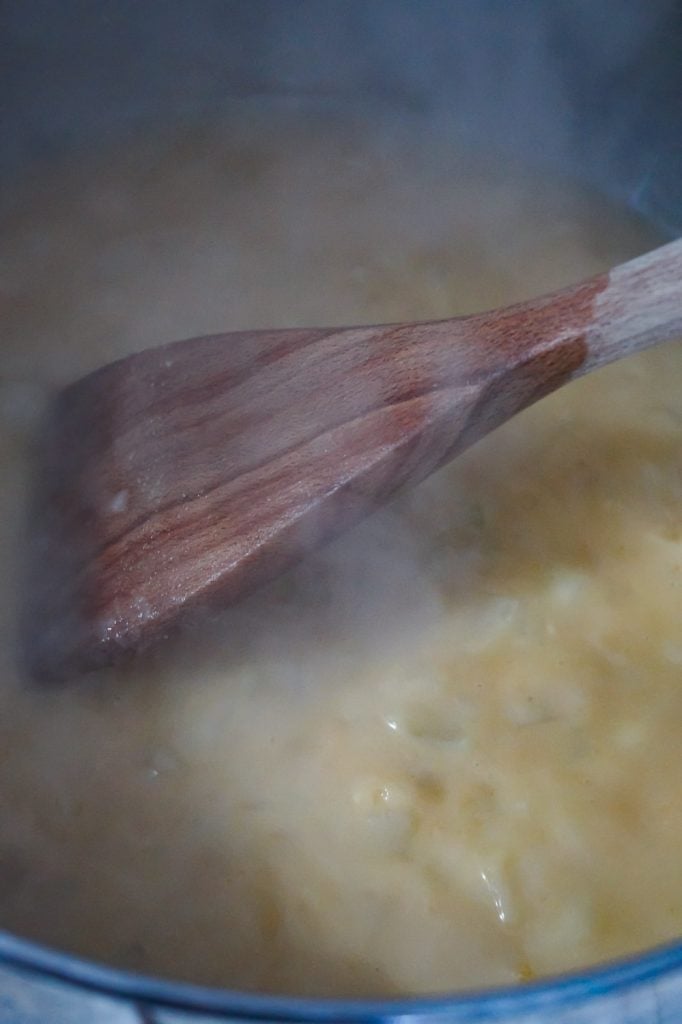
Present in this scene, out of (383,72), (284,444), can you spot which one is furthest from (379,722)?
(383,72)

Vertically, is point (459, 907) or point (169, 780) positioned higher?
point (169, 780)

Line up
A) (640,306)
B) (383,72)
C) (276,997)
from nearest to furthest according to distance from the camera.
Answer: (276,997)
(640,306)
(383,72)

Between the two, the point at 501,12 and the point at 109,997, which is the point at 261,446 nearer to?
the point at 109,997

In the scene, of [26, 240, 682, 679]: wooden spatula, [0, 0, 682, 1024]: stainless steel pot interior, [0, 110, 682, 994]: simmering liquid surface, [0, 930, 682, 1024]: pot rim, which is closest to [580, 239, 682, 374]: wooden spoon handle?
[26, 240, 682, 679]: wooden spatula

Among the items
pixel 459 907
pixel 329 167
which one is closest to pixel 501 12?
pixel 329 167

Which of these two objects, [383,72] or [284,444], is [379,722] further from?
[383,72]

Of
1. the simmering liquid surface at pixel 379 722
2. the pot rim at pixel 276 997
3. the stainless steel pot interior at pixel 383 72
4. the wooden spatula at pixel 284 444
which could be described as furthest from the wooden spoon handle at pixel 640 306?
the stainless steel pot interior at pixel 383 72
